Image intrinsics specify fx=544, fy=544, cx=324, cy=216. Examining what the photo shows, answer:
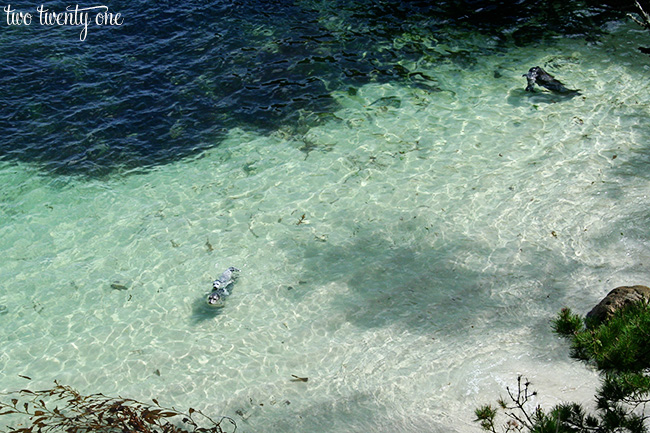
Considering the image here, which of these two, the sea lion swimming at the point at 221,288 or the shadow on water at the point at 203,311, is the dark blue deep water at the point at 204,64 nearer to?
the sea lion swimming at the point at 221,288

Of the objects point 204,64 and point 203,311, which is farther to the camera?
point 204,64

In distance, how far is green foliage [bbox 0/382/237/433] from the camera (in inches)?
328

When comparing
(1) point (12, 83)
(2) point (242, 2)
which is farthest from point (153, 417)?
(2) point (242, 2)

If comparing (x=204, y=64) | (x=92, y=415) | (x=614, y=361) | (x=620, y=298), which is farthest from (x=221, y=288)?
(x=204, y=64)

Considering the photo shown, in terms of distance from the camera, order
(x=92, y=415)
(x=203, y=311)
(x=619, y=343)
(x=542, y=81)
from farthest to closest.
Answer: (x=542, y=81), (x=203, y=311), (x=92, y=415), (x=619, y=343)

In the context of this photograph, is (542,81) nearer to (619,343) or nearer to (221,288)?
(221,288)

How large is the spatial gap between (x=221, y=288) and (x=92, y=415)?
122 inches

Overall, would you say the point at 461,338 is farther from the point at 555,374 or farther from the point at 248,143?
the point at 248,143

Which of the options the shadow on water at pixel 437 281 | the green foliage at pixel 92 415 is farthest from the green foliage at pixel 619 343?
Result: the green foliage at pixel 92 415

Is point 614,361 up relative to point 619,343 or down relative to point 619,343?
down

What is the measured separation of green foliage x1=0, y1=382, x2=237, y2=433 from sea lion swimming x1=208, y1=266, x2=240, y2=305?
2225mm

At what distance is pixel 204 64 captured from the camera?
1786 centimetres

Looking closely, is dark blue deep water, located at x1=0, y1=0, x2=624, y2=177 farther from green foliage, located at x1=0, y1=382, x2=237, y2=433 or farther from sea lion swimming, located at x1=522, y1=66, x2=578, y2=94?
green foliage, located at x1=0, y1=382, x2=237, y2=433

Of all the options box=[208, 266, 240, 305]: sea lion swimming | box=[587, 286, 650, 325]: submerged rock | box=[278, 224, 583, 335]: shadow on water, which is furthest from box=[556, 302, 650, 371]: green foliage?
box=[208, 266, 240, 305]: sea lion swimming
